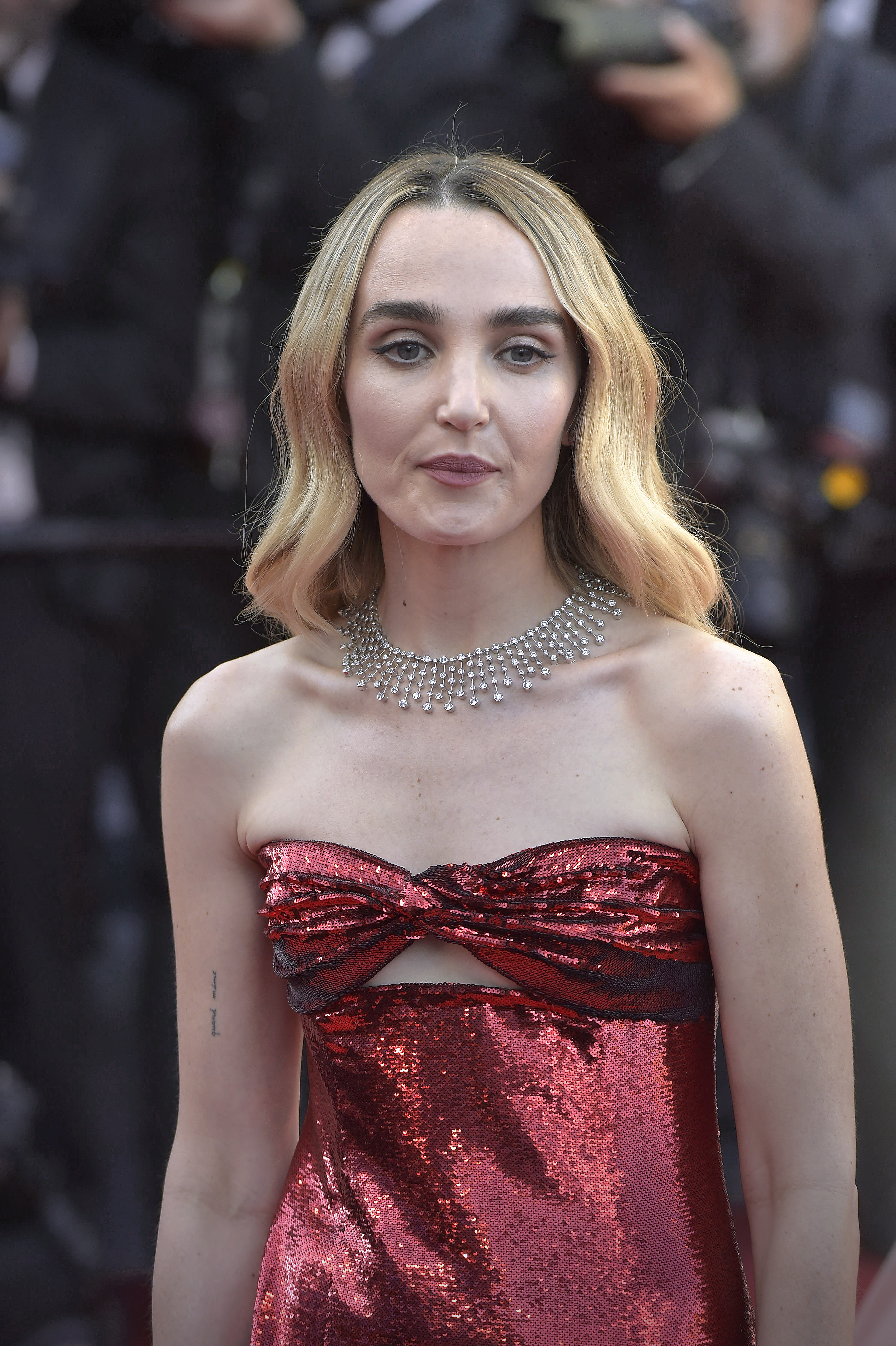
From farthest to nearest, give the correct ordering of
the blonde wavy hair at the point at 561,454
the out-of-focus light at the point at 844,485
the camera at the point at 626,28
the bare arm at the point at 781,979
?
the out-of-focus light at the point at 844,485
the camera at the point at 626,28
the blonde wavy hair at the point at 561,454
the bare arm at the point at 781,979

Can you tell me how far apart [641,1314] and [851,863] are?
1641mm

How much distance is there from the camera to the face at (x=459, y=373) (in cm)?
123

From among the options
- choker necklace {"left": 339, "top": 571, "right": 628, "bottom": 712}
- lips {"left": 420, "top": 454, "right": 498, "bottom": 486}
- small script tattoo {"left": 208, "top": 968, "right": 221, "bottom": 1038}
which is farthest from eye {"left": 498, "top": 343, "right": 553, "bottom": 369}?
small script tattoo {"left": 208, "top": 968, "right": 221, "bottom": 1038}

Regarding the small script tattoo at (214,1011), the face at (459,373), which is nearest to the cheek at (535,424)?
the face at (459,373)

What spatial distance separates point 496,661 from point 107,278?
→ 71.2 inches

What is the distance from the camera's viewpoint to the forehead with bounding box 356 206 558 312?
1.24 meters

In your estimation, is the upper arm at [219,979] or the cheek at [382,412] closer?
the cheek at [382,412]

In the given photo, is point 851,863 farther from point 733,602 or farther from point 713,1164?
point 713,1164

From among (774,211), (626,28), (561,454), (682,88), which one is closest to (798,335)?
(774,211)

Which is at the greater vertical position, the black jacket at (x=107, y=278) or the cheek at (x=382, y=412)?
the black jacket at (x=107, y=278)

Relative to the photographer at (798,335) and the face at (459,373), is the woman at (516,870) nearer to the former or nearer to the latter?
the face at (459,373)

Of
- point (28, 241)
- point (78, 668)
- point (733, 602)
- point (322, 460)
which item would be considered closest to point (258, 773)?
point (322, 460)

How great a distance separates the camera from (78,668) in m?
2.82

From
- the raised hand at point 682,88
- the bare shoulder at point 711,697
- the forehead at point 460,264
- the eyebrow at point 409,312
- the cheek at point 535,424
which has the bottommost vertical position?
the bare shoulder at point 711,697
